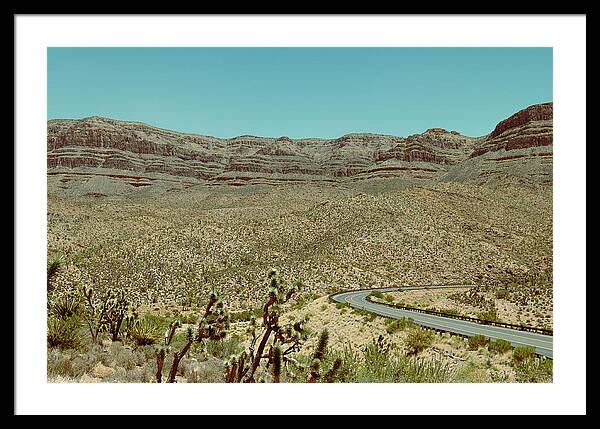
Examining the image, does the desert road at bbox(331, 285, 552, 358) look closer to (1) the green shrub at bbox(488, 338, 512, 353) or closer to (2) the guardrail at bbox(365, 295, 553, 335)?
(2) the guardrail at bbox(365, 295, 553, 335)

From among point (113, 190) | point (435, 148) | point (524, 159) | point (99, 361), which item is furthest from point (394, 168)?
point (99, 361)

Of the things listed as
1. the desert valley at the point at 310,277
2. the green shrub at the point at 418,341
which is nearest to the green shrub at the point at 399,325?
the desert valley at the point at 310,277

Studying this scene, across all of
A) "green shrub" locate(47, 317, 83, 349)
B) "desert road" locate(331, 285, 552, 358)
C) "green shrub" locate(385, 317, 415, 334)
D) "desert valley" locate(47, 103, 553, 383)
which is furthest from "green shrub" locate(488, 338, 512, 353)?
"green shrub" locate(47, 317, 83, 349)

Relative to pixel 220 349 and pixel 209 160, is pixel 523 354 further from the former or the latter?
pixel 209 160

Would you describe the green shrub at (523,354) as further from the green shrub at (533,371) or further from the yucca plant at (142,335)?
the yucca plant at (142,335)

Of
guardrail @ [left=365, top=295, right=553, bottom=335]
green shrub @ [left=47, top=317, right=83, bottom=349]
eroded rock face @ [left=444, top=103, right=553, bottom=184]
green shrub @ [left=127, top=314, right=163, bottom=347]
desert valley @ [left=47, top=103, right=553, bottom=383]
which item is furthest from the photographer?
eroded rock face @ [left=444, top=103, right=553, bottom=184]

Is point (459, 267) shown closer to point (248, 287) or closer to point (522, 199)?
point (248, 287)
